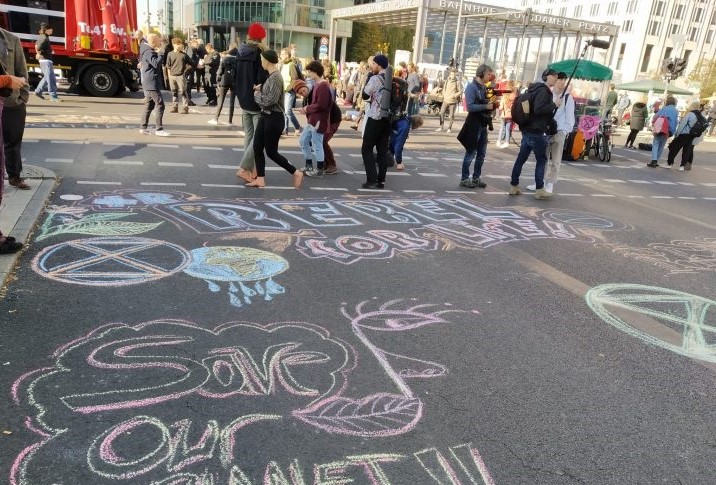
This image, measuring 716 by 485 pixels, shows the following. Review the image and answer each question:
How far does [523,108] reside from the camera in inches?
306

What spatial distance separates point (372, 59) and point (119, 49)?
448 inches

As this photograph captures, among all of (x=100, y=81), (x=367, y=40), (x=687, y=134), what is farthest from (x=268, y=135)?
(x=367, y=40)

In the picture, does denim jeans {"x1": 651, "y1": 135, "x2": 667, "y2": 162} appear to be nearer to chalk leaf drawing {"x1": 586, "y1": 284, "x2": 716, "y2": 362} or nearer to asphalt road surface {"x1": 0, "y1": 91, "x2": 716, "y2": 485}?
asphalt road surface {"x1": 0, "y1": 91, "x2": 716, "y2": 485}

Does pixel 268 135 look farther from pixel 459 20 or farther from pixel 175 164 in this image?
pixel 459 20

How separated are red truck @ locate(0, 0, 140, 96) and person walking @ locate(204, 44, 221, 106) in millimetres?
2302

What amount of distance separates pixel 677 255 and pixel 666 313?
2.03 meters

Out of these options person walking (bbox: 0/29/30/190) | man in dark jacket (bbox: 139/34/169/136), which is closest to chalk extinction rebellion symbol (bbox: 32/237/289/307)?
person walking (bbox: 0/29/30/190)

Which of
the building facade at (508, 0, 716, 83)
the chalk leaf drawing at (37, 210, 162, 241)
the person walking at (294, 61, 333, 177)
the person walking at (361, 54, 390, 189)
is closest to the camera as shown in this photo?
the chalk leaf drawing at (37, 210, 162, 241)

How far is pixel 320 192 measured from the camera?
7.52 metres

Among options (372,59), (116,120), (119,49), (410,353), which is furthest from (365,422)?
(119,49)

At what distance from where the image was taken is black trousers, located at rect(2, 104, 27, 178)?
5.96 meters

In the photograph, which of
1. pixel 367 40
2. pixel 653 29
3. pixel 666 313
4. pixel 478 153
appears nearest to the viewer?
pixel 666 313

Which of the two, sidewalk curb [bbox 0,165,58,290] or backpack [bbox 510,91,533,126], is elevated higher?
backpack [bbox 510,91,533,126]

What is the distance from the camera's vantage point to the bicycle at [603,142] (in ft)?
46.0
